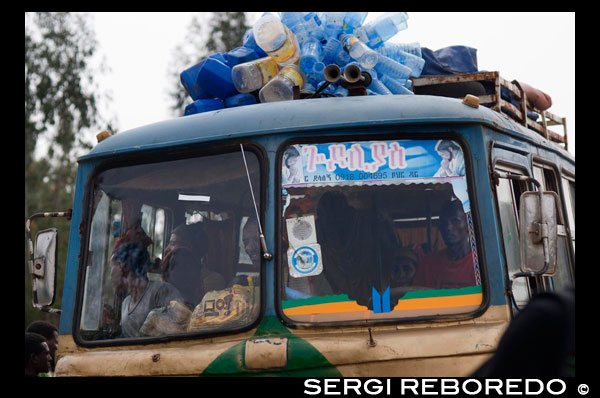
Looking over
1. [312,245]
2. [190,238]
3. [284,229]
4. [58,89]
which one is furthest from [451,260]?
[58,89]

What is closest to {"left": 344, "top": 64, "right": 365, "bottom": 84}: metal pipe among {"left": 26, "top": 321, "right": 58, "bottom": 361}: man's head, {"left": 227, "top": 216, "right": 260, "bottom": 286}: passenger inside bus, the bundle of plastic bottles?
the bundle of plastic bottles

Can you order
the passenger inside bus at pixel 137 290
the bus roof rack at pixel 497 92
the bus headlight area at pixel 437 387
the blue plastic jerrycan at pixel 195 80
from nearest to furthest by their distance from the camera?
the bus headlight area at pixel 437 387
the passenger inside bus at pixel 137 290
the bus roof rack at pixel 497 92
the blue plastic jerrycan at pixel 195 80

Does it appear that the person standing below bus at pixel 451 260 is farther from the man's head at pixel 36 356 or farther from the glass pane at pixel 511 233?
the man's head at pixel 36 356

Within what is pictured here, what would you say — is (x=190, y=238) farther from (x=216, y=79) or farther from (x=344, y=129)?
(x=216, y=79)

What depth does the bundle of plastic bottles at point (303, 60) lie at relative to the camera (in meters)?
4.74

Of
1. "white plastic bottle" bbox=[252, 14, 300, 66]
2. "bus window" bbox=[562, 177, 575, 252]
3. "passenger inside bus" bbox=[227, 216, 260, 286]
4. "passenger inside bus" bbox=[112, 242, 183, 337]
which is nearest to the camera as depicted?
"passenger inside bus" bbox=[227, 216, 260, 286]

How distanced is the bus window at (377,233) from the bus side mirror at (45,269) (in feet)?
4.80

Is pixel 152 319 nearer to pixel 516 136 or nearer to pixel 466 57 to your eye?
pixel 516 136

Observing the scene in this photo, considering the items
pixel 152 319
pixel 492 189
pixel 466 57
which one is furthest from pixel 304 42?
pixel 152 319

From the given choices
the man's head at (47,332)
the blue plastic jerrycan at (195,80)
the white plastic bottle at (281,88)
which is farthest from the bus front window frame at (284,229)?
the man's head at (47,332)

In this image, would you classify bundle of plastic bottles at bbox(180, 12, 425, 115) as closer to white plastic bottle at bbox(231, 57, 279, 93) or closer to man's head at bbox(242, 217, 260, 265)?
white plastic bottle at bbox(231, 57, 279, 93)

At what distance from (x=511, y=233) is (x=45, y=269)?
Answer: 2603 millimetres

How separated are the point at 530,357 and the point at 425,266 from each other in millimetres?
1926

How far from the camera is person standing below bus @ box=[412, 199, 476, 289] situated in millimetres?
3660
